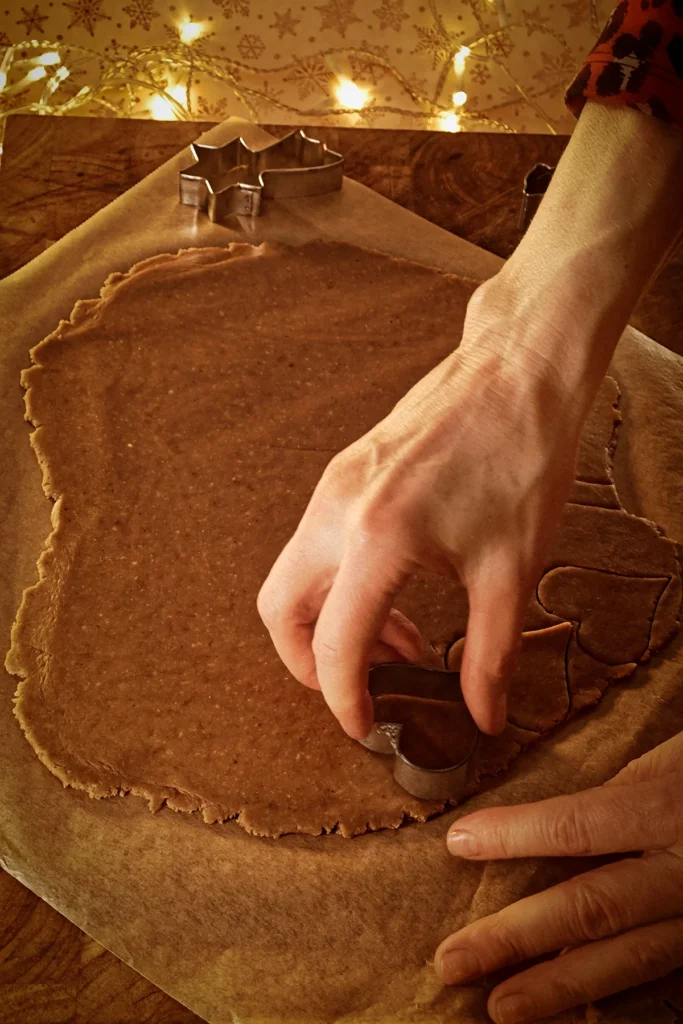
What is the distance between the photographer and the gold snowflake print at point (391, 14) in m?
2.78

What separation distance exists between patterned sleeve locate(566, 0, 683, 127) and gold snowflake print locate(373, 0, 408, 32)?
153cm

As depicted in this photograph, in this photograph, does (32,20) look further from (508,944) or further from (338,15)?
(508,944)

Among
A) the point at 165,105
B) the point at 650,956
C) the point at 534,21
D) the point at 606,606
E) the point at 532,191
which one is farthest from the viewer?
the point at 534,21

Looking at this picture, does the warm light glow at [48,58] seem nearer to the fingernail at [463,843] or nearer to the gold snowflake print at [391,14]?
the gold snowflake print at [391,14]

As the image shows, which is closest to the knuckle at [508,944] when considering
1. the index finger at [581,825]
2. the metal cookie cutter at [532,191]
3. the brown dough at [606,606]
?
the index finger at [581,825]

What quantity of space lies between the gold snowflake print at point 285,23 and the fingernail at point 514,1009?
8.03ft

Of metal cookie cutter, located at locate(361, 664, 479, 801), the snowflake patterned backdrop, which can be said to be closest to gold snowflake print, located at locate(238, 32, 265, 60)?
the snowflake patterned backdrop

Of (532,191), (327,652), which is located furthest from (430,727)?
(532,191)

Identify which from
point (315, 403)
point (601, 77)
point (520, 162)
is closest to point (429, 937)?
point (315, 403)

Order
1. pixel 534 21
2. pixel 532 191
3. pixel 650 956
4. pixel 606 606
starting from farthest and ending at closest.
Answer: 1. pixel 534 21
2. pixel 532 191
3. pixel 606 606
4. pixel 650 956

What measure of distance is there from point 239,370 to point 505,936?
1.05 metres

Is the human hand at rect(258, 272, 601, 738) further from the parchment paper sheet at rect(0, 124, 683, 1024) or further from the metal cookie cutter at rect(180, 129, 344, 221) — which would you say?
the metal cookie cutter at rect(180, 129, 344, 221)

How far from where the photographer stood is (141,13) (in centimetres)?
277

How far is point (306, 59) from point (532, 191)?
2.89 ft
